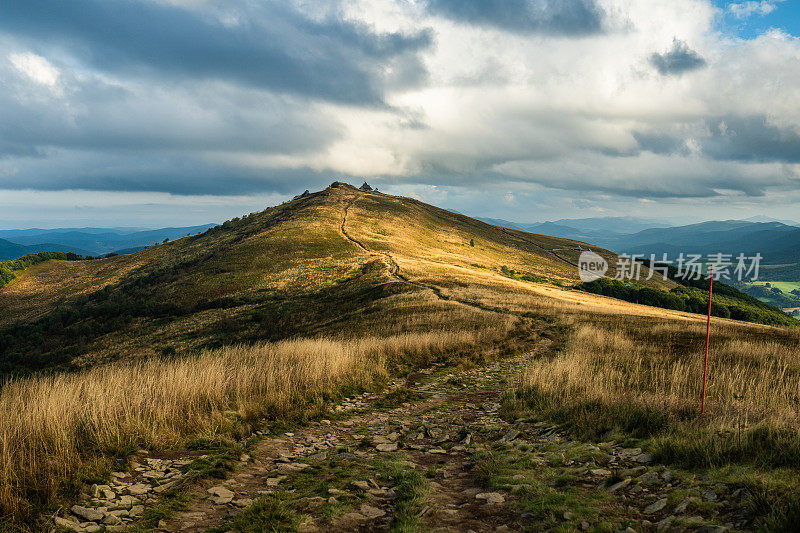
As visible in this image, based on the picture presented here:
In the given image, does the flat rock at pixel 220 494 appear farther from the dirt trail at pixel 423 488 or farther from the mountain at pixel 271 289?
the mountain at pixel 271 289

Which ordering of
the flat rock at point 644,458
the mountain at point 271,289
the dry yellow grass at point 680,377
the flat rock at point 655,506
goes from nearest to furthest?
the flat rock at point 655,506
the flat rock at point 644,458
the dry yellow grass at point 680,377
the mountain at point 271,289

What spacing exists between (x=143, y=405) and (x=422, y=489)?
585 cm

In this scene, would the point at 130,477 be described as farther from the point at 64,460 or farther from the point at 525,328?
the point at 525,328

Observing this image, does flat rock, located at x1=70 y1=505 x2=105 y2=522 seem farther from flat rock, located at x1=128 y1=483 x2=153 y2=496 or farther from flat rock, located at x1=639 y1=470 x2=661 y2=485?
flat rock, located at x1=639 y1=470 x2=661 y2=485

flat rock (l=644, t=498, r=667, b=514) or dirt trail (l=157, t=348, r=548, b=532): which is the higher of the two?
flat rock (l=644, t=498, r=667, b=514)

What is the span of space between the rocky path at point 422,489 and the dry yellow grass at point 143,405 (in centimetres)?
62

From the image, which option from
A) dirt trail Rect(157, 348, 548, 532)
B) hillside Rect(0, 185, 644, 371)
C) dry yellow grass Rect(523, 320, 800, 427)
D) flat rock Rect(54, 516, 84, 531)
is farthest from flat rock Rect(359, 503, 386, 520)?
hillside Rect(0, 185, 644, 371)

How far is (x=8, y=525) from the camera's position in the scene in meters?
4.38

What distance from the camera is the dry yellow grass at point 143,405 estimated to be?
529 cm

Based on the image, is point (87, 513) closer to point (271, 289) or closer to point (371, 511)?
point (371, 511)

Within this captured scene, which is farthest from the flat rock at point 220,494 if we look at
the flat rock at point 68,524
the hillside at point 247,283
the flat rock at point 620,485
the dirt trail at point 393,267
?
the dirt trail at point 393,267

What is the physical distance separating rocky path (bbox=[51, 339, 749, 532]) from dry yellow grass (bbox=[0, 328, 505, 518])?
62cm

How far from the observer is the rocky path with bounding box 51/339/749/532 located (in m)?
4.54

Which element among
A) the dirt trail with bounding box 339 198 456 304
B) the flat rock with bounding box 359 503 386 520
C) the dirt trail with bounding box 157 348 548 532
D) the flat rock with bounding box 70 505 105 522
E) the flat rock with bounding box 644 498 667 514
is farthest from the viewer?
the dirt trail with bounding box 339 198 456 304
